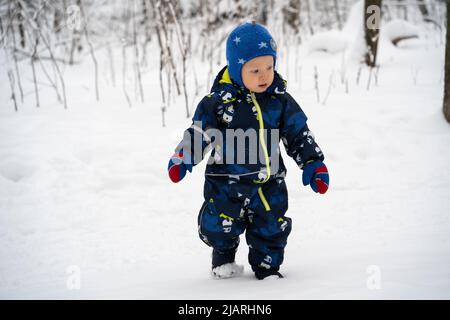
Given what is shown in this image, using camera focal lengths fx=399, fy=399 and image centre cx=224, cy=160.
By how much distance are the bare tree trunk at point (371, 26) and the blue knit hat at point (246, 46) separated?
3.97 meters

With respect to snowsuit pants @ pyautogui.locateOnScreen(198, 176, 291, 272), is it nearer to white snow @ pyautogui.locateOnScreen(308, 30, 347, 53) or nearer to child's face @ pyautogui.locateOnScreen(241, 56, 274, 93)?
child's face @ pyautogui.locateOnScreen(241, 56, 274, 93)

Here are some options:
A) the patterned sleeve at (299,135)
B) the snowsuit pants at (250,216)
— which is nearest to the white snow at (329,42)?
the patterned sleeve at (299,135)

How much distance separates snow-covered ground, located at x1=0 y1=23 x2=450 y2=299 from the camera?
1.78 metres

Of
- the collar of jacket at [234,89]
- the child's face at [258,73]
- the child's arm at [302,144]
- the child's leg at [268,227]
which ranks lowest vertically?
the child's leg at [268,227]

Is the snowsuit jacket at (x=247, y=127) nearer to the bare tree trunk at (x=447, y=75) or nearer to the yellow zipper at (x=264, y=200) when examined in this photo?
the yellow zipper at (x=264, y=200)

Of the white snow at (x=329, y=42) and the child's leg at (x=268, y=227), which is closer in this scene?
the child's leg at (x=268, y=227)

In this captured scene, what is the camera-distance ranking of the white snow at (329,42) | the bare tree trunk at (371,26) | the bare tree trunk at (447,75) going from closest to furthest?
the bare tree trunk at (447,75) < the bare tree trunk at (371,26) < the white snow at (329,42)

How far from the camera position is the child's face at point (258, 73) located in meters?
1.66

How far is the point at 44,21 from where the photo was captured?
23.7 feet

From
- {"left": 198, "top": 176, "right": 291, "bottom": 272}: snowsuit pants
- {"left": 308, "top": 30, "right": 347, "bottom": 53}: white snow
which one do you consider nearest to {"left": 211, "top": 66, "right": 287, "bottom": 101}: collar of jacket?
{"left": 198, "top": 176, "right": 291, "bottom": 272}: snowsuit pants

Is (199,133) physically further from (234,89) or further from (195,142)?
(234,89)

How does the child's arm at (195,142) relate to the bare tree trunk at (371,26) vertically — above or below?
below
